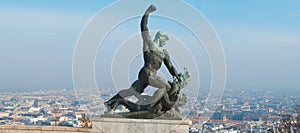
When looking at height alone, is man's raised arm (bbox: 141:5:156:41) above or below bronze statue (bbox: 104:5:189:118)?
above

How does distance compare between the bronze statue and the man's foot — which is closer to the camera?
→ the bronze statue

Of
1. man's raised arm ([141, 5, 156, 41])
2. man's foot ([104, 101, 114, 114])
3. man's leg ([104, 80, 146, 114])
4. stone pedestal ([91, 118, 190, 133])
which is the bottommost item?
stone pedestal ([91, 118, 190, 133])

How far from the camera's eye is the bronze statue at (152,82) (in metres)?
10.3

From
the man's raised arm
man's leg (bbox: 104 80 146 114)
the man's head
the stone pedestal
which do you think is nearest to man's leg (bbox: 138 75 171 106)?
man's leg (bbox: 104 80 146 114)

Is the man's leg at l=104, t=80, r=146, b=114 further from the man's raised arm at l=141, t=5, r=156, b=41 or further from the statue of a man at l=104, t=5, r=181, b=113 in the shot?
the man's raised arm at l=141, t=5, r=156, b=41

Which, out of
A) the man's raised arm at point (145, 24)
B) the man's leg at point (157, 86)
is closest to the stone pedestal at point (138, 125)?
the man's leg at point (157, 86)

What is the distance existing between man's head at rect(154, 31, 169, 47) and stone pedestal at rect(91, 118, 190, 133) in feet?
5.57

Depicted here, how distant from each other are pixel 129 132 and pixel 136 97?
0.84 metres

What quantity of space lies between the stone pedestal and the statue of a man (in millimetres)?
347

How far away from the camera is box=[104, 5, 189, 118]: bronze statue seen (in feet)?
33.7

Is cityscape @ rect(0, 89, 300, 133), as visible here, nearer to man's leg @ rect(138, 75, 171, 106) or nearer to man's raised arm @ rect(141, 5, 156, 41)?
man's leg @ rect(138, 75, 171, 106)

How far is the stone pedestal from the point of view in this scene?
10.1 metres

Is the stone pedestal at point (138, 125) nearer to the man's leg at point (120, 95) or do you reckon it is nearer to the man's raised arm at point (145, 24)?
the man's leg at point (120, 95)

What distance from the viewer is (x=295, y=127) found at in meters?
22.5
